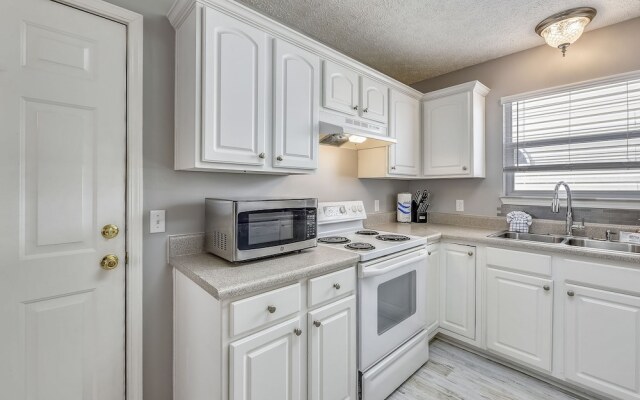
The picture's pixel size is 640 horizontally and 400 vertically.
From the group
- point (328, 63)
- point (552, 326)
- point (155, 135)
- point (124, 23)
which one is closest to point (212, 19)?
point (124, 23)

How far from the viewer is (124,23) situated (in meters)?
1.42

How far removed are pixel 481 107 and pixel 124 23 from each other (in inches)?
107

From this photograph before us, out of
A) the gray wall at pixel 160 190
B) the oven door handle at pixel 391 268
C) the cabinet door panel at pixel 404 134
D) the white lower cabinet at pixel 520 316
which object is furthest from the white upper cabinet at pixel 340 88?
the white lower cabinet at pixel 520 316

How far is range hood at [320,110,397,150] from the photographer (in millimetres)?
1893

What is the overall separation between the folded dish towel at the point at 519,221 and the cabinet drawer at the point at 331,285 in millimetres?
1639

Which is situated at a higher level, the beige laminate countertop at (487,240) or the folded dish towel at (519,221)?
the folded dish towel at (519,221)

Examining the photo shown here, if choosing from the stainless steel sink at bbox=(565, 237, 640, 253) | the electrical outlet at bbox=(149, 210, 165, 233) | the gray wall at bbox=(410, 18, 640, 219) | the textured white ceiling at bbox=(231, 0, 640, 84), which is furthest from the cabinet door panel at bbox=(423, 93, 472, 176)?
the electrical outlet at bbox=(149, 210, 165, 233)

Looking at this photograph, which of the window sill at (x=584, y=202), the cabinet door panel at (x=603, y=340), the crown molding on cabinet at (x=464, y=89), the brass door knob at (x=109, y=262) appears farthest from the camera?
the crown molding on cabinet at (x=464, y=89)

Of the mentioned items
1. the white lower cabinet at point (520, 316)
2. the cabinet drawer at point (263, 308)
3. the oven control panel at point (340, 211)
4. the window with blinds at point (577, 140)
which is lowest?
the white lower cabinet at point (520, 316)

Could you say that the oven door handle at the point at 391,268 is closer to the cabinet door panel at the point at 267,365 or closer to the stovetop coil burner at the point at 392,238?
the stovetop coil burner at the point at 392,238

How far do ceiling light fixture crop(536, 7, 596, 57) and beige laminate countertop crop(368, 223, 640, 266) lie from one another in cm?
144

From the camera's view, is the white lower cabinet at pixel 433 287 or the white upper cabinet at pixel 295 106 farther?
the white lower cabinet at pixel 433 287

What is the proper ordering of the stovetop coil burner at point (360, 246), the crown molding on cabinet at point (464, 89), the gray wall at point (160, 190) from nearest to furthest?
1. the gray wall at point (160, 190)
2. the stovetop coil burner at point (360, 246)
3. the crown molding on cabinet at point (464, 89)

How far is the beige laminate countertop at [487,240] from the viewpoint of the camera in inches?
64.6
